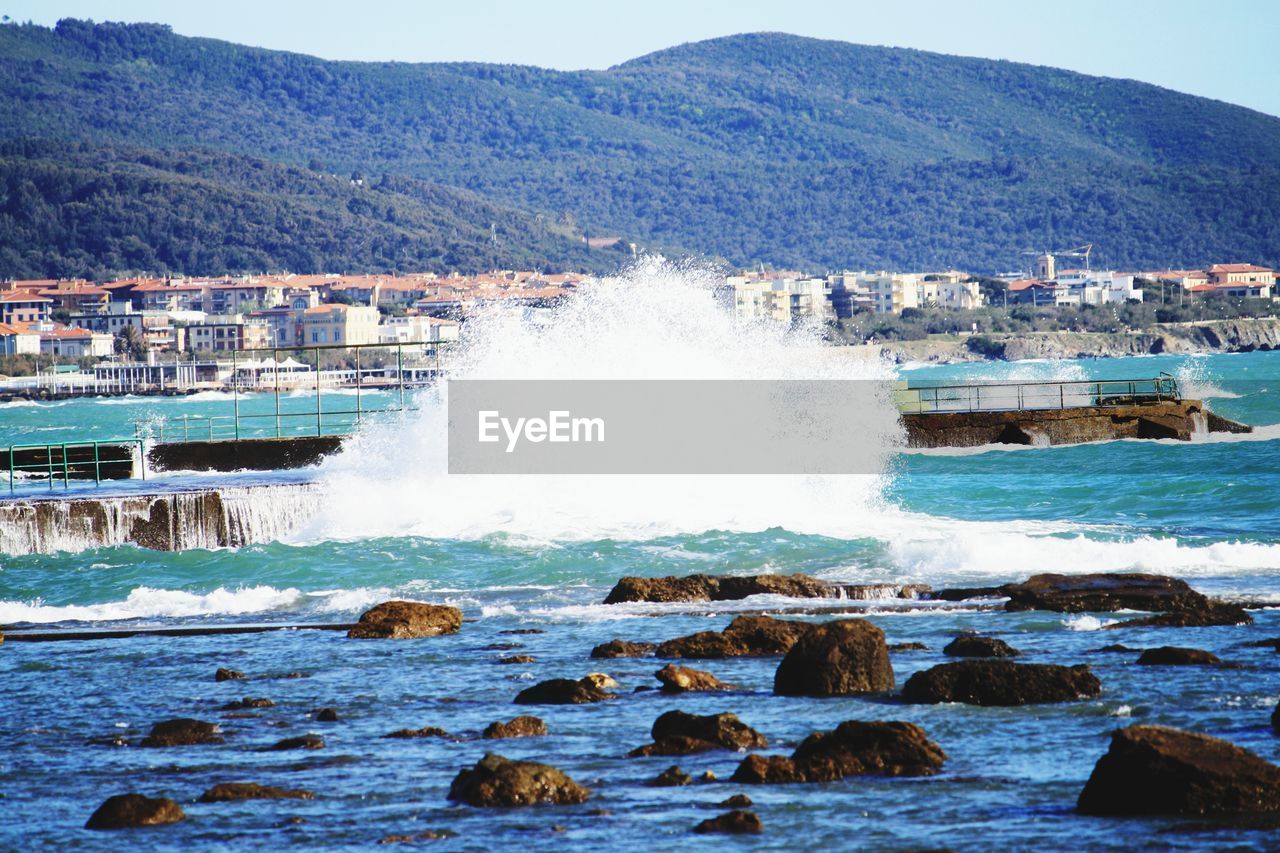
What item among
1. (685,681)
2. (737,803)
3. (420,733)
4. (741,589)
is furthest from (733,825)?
(741,589)

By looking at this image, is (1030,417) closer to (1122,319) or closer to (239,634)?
(239,634)

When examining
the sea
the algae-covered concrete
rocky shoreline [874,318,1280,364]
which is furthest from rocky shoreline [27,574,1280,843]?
rocky shoreline [874,318,1280,364]

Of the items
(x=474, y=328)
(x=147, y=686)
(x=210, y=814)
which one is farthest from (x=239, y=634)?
(x=474, y=328)

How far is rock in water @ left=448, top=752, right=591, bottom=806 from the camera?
10.2 meters

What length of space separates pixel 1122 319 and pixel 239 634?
189465 millimetres

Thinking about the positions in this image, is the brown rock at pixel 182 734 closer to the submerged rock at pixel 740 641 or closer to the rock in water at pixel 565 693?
the rock in water at pixel 565 693

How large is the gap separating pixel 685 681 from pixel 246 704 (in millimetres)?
3302

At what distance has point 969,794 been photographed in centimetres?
1018

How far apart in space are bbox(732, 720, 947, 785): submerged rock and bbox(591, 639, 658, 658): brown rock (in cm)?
414

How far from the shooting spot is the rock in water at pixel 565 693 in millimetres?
13094

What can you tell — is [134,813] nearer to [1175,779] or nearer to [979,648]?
[1175,779]

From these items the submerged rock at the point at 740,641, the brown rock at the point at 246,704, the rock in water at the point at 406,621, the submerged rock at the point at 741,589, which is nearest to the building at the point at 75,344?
the submerged rock at the point at 741,589

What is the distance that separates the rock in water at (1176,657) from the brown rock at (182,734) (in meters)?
Answer: 6.95

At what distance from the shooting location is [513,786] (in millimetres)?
10234
